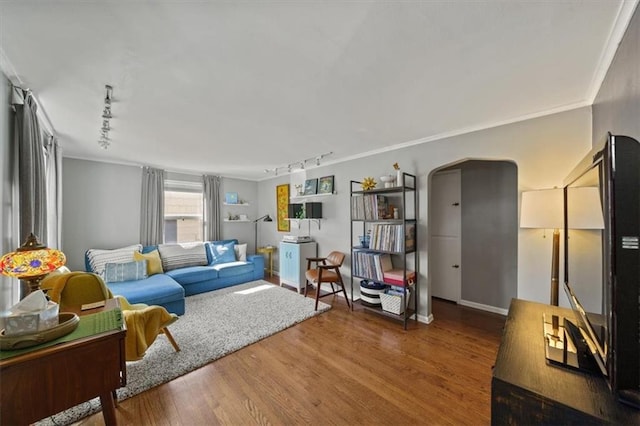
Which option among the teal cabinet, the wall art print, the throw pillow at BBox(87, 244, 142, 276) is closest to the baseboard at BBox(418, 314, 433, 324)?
the teal cabinet

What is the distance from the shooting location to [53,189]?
278cm

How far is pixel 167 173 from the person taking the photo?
4.57 meters

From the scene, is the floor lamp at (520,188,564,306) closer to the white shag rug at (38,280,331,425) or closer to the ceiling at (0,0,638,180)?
the ceiling at (0,0,638,180)

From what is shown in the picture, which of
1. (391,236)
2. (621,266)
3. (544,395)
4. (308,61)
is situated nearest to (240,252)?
(391,236)

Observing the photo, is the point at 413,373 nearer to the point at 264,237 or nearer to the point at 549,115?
the point at 549,115

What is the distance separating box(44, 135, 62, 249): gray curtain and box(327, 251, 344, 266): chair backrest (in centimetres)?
334

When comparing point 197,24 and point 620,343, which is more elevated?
point 197,24

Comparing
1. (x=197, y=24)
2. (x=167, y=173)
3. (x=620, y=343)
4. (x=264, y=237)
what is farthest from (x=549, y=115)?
(x=167, y=173)

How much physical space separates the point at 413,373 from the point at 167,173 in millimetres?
4999

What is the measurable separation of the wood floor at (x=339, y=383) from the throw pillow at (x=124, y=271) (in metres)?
2.17

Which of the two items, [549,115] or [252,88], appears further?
[549,115]

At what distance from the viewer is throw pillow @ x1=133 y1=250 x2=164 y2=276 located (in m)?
3.67

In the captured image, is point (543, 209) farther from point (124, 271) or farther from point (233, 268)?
point (124, 271)

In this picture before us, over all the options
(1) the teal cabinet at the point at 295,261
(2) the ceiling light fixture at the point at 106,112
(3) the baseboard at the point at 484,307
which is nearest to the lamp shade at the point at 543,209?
(3) the baseboard at the point at 484,307
